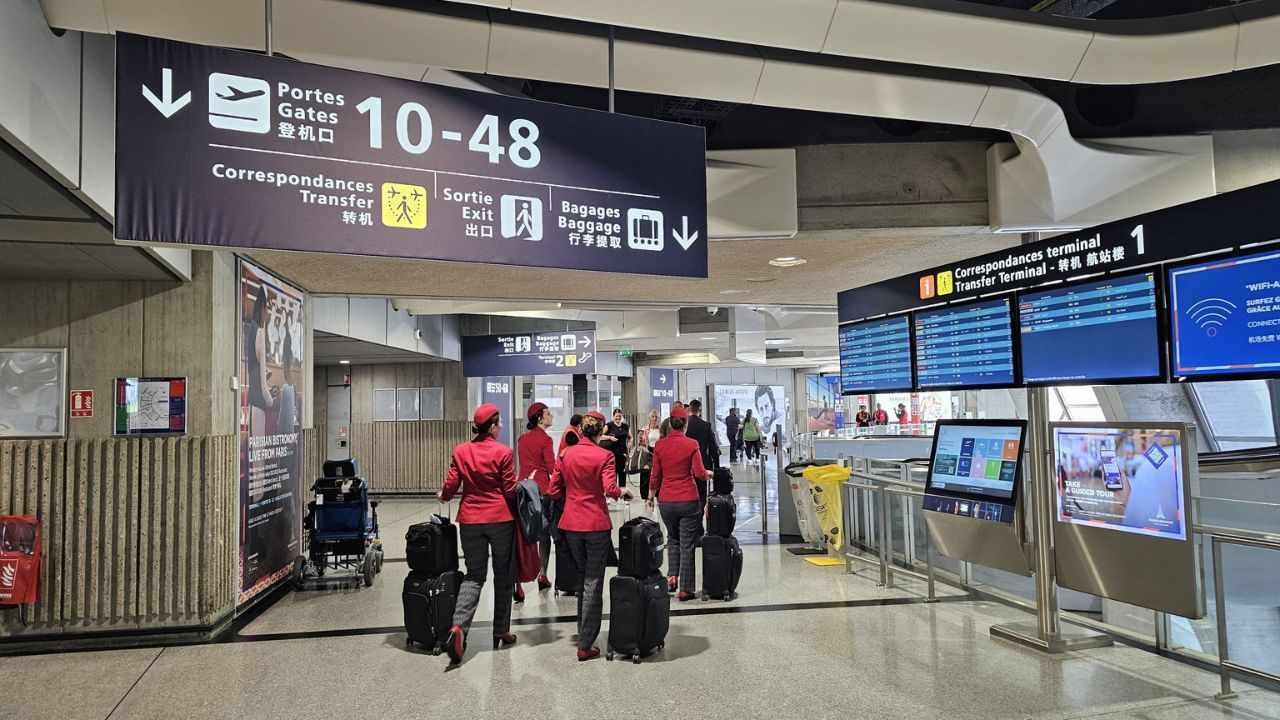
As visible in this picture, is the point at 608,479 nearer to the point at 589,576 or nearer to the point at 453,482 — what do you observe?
the point at 589,576

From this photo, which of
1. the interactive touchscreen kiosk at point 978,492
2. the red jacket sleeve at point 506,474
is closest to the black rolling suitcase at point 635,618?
the red jacket sleeve at point 506,474

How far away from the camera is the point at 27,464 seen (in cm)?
579

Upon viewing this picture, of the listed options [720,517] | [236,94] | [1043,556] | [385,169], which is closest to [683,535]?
[720,517]

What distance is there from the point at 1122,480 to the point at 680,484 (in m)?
3.20

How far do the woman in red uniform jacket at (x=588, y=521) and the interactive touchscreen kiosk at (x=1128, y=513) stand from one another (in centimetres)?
289

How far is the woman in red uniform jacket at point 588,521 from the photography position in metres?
5.22

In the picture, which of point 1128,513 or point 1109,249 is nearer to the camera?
point 1109,249

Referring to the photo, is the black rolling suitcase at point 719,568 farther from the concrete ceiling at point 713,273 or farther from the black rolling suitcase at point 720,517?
the concrete ceiling at point 713,273

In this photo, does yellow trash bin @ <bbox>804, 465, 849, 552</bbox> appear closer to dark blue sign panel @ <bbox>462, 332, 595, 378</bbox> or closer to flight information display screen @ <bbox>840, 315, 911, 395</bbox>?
flight information display screen @ <bbox>840, 315, 911, 395</bbox>

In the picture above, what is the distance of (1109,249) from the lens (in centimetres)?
432

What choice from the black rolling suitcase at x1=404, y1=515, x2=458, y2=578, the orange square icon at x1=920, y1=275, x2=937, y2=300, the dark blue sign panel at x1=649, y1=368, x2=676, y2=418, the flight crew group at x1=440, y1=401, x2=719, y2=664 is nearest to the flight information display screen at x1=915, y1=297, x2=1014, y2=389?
the orange square icon at x1=920, y1=275, x2=937, y2=300

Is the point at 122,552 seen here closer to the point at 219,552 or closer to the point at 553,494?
the point at 219,552

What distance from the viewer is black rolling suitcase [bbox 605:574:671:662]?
5.07 meters

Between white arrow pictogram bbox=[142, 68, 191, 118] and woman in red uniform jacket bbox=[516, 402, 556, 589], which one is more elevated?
white arrow pictogram bbox=[142, 68, 191, 118]
